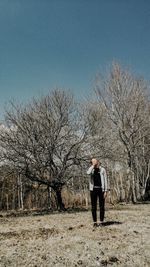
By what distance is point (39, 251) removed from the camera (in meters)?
6.44

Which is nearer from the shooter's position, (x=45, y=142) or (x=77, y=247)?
(x=77, y=247)

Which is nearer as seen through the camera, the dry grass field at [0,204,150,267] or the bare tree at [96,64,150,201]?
the dry grass field at [0,204,150,267]

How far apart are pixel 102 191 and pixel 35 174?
6771 mm

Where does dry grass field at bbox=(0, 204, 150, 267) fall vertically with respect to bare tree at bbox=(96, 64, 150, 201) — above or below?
below

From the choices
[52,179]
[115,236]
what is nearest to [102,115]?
[52,179]

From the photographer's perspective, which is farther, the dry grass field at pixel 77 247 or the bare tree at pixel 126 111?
the bare tree at pixel 126 111

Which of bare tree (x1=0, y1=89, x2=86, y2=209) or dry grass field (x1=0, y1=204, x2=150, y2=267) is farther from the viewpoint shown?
bare tree (x1=0, y1=89, x2=86, y2=209)

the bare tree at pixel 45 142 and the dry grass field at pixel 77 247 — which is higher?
the bare tree at pixel 45 142

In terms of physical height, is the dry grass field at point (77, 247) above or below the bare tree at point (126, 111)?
below

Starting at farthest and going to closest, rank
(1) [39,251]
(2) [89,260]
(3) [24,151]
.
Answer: (3) [24,151] < (1) [39,251] < (2) [89,260]

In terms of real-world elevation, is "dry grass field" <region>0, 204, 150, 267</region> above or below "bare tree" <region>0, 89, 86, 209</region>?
below

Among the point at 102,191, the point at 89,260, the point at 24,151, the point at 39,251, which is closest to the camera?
the point at 89,260

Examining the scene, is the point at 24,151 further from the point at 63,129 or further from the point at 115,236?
the point at 115,236

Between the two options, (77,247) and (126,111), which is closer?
(77,247)
